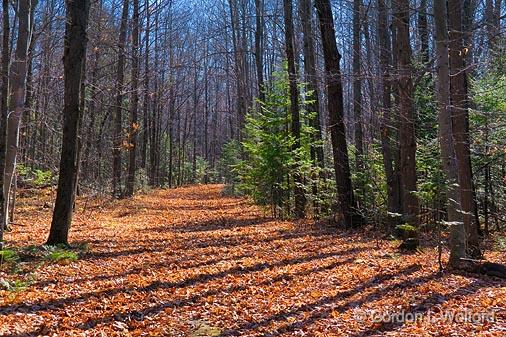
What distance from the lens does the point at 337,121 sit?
12.4m

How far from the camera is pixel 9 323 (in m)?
4.59

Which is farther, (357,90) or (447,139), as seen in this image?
(357,90)

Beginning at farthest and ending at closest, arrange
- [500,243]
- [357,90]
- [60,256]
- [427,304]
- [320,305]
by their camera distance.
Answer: [357,90] → [500,243] → [60,256] → [320,305] → [427,304]

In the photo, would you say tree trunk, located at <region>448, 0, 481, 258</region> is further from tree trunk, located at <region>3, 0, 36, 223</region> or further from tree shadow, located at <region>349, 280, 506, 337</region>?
tree trunk, located at <region>3, 0, 36, 223</region>

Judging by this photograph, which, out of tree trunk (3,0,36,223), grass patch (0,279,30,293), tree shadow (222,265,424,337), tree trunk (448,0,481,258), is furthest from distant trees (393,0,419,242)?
tree trunk (3,0,36,223)

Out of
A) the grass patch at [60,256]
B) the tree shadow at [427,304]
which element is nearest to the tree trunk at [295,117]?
the grass patch at [60,256]

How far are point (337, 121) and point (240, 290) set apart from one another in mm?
7163

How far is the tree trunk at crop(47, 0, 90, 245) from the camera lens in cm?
825

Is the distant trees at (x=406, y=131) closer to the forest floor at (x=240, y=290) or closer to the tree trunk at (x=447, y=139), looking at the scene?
the forest floor at (x=240, y=290)

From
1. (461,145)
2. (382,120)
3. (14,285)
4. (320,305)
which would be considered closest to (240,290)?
(320,305)

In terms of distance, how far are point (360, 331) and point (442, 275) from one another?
8.72 feet

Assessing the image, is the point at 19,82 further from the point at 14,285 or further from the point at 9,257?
the point at 14,285

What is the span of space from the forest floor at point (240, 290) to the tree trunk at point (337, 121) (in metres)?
1.95

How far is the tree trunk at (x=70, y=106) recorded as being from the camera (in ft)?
27.1
